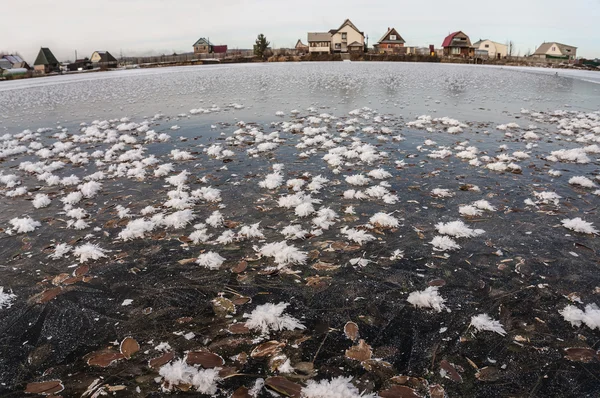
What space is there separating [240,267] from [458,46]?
84663mm

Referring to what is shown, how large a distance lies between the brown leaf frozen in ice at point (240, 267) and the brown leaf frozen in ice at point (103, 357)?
1.12 m

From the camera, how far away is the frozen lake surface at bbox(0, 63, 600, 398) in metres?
2.08

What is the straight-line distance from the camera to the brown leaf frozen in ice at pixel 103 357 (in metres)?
2.14

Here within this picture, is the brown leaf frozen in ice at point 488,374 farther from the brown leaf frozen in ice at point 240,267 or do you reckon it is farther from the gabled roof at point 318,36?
the gabled roof at point 318,36

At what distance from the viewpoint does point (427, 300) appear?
8.52 ft

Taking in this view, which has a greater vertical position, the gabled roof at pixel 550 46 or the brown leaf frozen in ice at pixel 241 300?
the gabled roof at pixel 550 46

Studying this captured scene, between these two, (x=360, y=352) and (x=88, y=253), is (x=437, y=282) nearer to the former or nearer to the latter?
(x=360, y=352)

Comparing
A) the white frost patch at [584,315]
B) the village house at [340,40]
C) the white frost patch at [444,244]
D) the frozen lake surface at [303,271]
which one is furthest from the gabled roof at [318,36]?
the white frost patch at [584,315]

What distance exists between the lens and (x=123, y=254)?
3.37 meters

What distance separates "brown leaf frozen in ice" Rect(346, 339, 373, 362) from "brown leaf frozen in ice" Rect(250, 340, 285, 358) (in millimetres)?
466

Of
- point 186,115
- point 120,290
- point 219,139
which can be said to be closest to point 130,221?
point 120,290

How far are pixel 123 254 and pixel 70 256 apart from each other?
1.76 ft

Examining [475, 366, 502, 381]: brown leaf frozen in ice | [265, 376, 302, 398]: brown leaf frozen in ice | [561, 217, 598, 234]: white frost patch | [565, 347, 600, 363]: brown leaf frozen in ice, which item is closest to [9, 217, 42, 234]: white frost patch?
[265, 376, 302, 398]: brown leaf frozen in ice

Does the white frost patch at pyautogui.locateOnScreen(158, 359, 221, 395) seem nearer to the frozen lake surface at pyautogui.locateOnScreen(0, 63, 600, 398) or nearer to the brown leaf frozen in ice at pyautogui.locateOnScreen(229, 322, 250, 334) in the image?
the frozen lake surface at pyautogui.locateOnScreen(0, 63, 600, 398)
